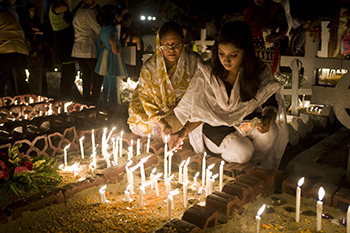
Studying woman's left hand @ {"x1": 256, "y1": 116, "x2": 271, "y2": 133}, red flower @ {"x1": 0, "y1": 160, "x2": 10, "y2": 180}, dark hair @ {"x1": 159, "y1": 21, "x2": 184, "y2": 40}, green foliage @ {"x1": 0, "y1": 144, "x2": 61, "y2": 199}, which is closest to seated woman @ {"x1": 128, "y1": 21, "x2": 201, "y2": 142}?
dark hair @ {"x1": 159, "y1": 21, "x2": 184, "y2": 40}

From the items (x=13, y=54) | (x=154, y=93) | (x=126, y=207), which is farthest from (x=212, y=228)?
(x=13, y=54)

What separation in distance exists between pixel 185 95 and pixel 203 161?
88 cm

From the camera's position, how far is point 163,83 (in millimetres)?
4152

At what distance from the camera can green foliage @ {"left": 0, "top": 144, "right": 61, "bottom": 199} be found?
9.94 feet

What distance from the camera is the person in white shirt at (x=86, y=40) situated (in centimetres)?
601

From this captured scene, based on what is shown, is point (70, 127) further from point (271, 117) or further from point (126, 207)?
point (271, 117)

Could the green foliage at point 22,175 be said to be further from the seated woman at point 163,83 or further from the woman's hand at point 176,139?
the seated woman at point 163,83

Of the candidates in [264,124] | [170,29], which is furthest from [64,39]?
[264,124]

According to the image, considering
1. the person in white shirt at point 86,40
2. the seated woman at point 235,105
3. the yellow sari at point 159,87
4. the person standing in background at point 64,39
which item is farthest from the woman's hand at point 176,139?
the person standing in background at point 64,39

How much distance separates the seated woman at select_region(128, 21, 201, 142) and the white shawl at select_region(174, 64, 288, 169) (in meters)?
0.31

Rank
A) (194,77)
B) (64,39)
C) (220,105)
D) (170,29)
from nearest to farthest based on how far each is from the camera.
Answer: (220,105)
(194,77)
(170,29)
(64,39)

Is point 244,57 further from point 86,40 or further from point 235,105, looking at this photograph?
point 86,40

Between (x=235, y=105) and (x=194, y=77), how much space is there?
0.55m

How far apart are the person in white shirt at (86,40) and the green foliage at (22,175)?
3092 millimetres
